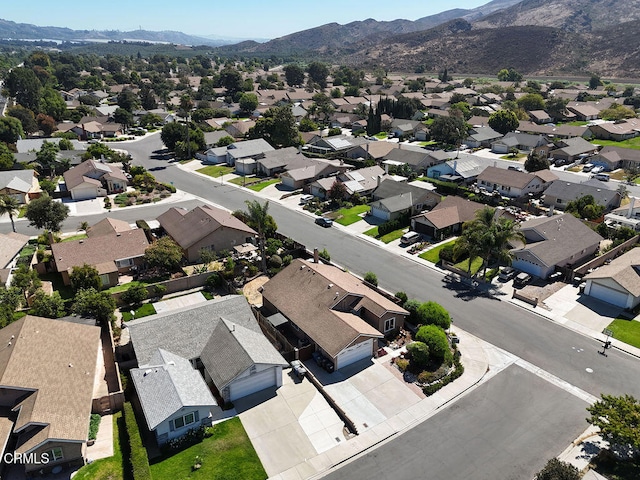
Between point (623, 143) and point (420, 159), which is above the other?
point (420, 159)

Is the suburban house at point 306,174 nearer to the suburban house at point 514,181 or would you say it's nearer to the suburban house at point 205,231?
the suburban house at point 205,231

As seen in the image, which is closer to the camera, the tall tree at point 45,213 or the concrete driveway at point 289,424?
the concrete driveway at point 289,424

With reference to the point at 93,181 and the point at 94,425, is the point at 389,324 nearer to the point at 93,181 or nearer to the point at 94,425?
the point at 94,425

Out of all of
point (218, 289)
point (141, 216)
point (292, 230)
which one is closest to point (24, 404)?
point (218, 289)

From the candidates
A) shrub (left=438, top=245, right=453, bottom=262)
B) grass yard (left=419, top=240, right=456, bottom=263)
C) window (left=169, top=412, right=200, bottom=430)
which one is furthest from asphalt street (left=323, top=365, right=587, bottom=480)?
grass yard (left=419, top=240, right=456, bottom=263)

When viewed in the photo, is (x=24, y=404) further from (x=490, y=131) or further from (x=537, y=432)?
(x=490, y=131)

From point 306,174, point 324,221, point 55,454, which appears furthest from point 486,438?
point 306,174

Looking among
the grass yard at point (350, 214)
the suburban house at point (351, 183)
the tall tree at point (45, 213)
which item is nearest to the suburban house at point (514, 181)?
the suburban house at point (351, 183)
